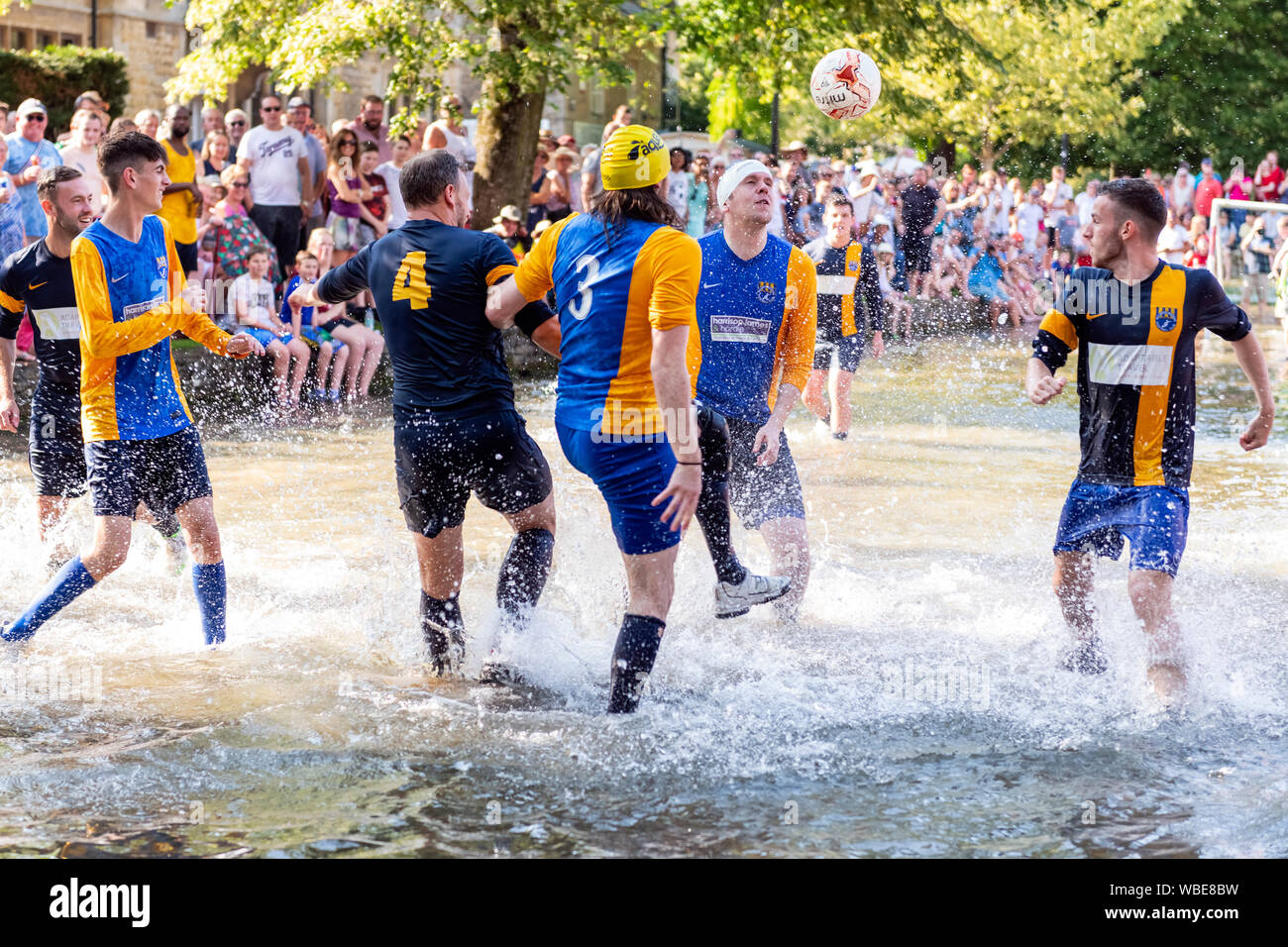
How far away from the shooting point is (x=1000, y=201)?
917 inches

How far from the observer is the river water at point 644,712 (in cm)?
425

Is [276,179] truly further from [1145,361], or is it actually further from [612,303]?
[1145,361]

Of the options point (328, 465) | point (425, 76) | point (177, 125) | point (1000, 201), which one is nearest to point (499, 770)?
point (328, 465)

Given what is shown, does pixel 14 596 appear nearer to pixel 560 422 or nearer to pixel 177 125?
pixel 560 422

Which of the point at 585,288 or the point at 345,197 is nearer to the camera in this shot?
the point at 585,288

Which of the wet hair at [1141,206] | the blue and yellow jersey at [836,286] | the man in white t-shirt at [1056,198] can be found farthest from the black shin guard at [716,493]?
the man in white t-shirt at [1056,198]

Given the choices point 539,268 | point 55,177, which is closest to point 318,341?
point 55,177

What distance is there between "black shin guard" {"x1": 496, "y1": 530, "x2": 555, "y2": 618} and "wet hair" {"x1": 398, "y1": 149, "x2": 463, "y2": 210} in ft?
4.03

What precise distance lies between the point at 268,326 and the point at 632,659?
7.64 metres

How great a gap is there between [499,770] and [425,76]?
1218cm

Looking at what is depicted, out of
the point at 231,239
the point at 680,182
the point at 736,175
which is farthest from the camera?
the point at 680,182

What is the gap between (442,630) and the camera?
5566 millimetres

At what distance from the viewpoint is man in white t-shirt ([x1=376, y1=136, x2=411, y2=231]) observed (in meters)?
13.9

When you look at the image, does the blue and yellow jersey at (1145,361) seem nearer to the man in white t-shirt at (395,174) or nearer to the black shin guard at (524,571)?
the black shin guard at (524,571)
